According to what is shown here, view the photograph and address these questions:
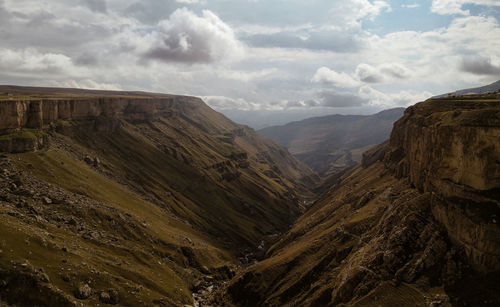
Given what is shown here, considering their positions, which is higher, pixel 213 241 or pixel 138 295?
pixel 138 295

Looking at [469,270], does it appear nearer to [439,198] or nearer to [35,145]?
[439,198]

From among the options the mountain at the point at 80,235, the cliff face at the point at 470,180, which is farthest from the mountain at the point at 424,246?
the mountain at the point at 80,235

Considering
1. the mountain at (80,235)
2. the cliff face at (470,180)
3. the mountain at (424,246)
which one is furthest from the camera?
the mountain at (80,235)

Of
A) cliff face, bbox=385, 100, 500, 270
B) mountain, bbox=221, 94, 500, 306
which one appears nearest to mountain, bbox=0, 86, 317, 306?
mountain, bbox=221, 94, 500, 306

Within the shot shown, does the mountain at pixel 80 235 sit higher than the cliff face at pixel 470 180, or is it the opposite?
the cliff face at pixel 470 180

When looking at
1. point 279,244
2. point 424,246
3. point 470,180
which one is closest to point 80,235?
point 279,244

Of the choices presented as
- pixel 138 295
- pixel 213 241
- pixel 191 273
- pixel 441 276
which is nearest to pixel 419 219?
pixel 441 276

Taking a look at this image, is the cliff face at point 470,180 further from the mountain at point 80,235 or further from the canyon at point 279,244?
the mountain at point 80,235

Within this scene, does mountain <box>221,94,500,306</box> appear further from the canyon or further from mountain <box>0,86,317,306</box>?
mountain <box>0,86,317,306</box>
